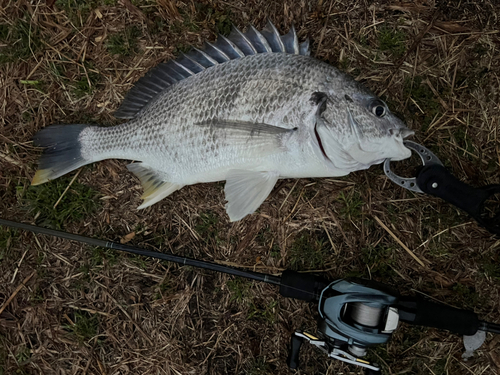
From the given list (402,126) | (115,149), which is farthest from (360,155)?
(115,149)

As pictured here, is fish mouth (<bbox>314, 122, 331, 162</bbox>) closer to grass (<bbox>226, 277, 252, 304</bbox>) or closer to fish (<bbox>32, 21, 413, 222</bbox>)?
fish (<bbox>32, 21, 413, 222</bbox>)

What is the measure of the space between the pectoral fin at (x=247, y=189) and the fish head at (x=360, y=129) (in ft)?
1.44

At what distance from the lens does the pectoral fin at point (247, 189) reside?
225 cm

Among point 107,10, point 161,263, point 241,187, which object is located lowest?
point 161,263

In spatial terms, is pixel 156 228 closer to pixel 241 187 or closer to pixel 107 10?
pixel 241 187

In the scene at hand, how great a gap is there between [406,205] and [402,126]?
0.67 meters

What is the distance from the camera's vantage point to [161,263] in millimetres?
2721

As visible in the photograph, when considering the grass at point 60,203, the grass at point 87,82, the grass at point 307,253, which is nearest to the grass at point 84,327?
the grass at point 60,203

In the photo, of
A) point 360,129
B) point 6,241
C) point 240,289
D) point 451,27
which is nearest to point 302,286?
point 240,289

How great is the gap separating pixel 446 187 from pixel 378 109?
26.7 inches

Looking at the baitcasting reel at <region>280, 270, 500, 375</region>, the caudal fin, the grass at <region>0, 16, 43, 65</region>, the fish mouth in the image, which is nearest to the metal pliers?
the fish mouth

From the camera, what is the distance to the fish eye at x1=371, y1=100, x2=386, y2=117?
2.04 m

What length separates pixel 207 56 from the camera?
7.99 feet

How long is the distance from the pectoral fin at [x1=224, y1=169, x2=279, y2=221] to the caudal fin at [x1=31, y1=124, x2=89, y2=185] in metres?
1.21
